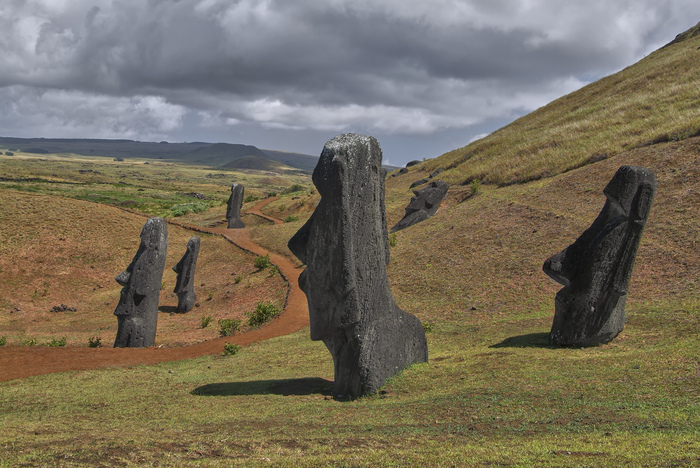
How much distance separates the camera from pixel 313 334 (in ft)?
33.5

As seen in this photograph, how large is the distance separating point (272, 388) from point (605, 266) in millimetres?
7444

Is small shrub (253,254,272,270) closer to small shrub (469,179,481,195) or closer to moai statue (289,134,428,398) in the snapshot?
small shrub (469,179,481,195)

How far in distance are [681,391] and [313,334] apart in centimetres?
609

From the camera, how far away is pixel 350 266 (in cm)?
952

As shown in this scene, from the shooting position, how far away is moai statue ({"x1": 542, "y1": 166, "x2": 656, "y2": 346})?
1095 cm

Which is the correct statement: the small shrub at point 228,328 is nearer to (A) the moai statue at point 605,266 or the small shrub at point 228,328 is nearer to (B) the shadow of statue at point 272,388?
(B) the shadow of statue at point 272,388

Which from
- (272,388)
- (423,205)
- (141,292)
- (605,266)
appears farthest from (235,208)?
(605,266)

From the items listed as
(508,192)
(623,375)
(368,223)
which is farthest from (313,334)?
(508,192)

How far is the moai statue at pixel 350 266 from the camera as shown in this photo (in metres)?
9.57

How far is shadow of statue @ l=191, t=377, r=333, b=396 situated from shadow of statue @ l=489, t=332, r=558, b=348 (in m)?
4.44

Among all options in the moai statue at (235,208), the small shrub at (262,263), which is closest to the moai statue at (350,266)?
the small shrub at (262,263)

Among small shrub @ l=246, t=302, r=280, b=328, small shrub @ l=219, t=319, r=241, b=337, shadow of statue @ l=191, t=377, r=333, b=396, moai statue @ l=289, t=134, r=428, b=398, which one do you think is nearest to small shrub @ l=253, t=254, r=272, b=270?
small shrub @ l=246, t=302, r=280, b=328

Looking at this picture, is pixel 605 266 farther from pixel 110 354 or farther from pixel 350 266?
pixel 110 354

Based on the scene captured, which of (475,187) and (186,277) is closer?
(186,277)
